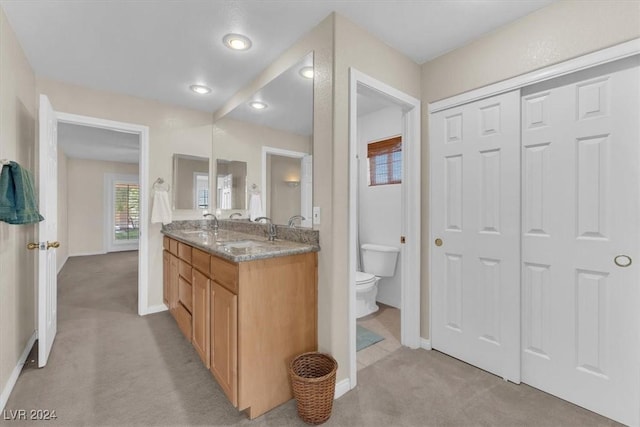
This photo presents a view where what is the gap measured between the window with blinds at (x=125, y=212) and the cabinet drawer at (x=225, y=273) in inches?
275

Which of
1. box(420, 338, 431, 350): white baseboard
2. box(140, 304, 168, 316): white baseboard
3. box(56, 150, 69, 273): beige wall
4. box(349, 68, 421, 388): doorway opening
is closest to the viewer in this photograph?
box(349, 68, 421, 388): doorway opening

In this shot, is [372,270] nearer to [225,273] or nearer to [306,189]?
[306,189]

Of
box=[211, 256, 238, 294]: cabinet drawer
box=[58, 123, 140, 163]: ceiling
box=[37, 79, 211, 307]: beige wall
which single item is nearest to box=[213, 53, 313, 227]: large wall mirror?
box=[37, 79, 211, 307]: beige wall

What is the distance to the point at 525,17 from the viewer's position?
178cm

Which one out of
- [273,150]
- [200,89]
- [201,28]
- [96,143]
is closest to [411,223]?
[273,150]

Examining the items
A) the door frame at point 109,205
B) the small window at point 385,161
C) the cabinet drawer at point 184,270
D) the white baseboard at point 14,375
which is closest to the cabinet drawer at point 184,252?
the cabinet drawer at point 184,270

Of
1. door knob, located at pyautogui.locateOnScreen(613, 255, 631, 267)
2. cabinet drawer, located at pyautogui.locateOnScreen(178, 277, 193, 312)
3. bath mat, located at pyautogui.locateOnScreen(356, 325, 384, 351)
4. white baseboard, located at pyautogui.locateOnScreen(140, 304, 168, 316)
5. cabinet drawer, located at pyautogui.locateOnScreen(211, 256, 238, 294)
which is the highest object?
door knob, located at pyautogui.locateOnScreen(613, 255, 631, 267)

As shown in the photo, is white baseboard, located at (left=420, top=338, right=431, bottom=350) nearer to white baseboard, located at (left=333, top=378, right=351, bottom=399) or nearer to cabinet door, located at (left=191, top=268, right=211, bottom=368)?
white baseboard, located at (left=333, top=378, right=351, bottom=399)

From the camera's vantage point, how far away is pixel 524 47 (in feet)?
5.91

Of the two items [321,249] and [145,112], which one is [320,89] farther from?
[145,112]

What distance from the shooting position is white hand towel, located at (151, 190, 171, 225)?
305 cm

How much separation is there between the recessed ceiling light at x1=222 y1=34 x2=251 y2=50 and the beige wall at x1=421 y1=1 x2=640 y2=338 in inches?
54.5

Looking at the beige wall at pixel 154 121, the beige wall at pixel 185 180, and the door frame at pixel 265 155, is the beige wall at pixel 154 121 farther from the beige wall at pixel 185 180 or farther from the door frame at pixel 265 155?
the door frame at pixel 265 155

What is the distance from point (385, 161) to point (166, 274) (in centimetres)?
269
